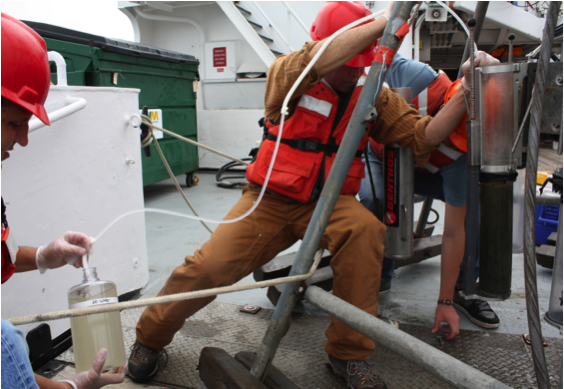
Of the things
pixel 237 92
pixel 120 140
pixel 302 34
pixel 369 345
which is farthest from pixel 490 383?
pixel 302 34

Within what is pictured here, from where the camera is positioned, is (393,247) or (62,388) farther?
(393,247)

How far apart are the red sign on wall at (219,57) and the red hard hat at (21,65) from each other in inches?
297

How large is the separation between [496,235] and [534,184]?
36 cm

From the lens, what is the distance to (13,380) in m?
0.93

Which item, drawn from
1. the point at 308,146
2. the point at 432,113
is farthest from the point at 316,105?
the point at 432,113

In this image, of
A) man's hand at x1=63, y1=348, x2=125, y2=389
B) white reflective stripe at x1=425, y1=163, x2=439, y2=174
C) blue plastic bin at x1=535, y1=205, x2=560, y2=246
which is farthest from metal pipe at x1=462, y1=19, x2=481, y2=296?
blue plastic bin at x1=535, y1=205, x2=560, y2=246

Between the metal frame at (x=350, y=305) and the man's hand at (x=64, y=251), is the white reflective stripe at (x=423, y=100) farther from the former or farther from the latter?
the man's hand at (x=64, y=251)

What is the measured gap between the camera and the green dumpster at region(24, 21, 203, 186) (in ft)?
13.0

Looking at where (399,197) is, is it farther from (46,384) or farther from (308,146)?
(46,384)

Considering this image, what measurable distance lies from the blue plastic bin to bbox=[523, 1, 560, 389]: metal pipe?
262 cm

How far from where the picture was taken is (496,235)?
1.33 meters

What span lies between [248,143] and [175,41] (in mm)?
3155

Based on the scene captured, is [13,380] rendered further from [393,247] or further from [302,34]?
[302,34]

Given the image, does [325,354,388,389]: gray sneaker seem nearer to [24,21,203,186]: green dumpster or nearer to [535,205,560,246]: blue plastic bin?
[24,21,203,186]: green dumpster
